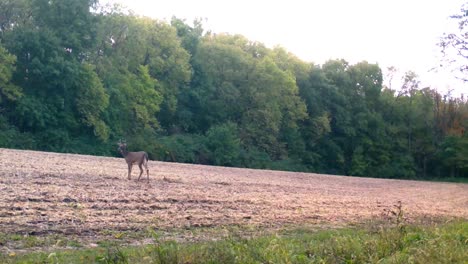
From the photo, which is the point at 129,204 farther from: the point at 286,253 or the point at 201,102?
the point at 201,102

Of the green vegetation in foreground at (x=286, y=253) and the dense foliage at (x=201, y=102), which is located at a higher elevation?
the dense foliage at (x=201, y=102)

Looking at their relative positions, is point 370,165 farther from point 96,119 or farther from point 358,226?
point 358,226

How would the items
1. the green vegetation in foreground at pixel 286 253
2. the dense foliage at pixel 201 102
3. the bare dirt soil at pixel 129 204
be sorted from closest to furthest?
the green vegetation in foreground at pixel 286 253
the bare dirt soil at pixel 129 204
the dense foliage at pixel 201 102

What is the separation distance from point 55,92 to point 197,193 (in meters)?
35.5

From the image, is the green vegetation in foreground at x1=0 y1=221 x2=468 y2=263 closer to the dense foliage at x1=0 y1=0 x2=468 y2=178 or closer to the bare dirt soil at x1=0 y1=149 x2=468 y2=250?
the bare dirt soil at x1=0 y1=149 x2=468 y2=250

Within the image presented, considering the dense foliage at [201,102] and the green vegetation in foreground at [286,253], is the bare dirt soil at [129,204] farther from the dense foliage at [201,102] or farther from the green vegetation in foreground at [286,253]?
the dense foliage at [201,102]

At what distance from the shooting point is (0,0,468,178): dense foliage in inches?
2120

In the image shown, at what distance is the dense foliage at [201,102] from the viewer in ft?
177

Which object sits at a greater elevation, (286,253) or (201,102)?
(201,102)

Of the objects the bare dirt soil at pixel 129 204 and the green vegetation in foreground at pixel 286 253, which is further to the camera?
the bare dirt soil at pixel 129 204

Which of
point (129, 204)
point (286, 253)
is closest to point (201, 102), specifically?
point (129, 204)

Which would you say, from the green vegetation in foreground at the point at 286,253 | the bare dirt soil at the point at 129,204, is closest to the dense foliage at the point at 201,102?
the bare dirt soil at the point at 129,204

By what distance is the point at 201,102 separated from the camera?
72.9m

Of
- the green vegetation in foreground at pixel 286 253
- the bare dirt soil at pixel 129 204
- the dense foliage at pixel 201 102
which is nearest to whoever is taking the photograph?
the green vegetation in foreground at pixel 286 253
